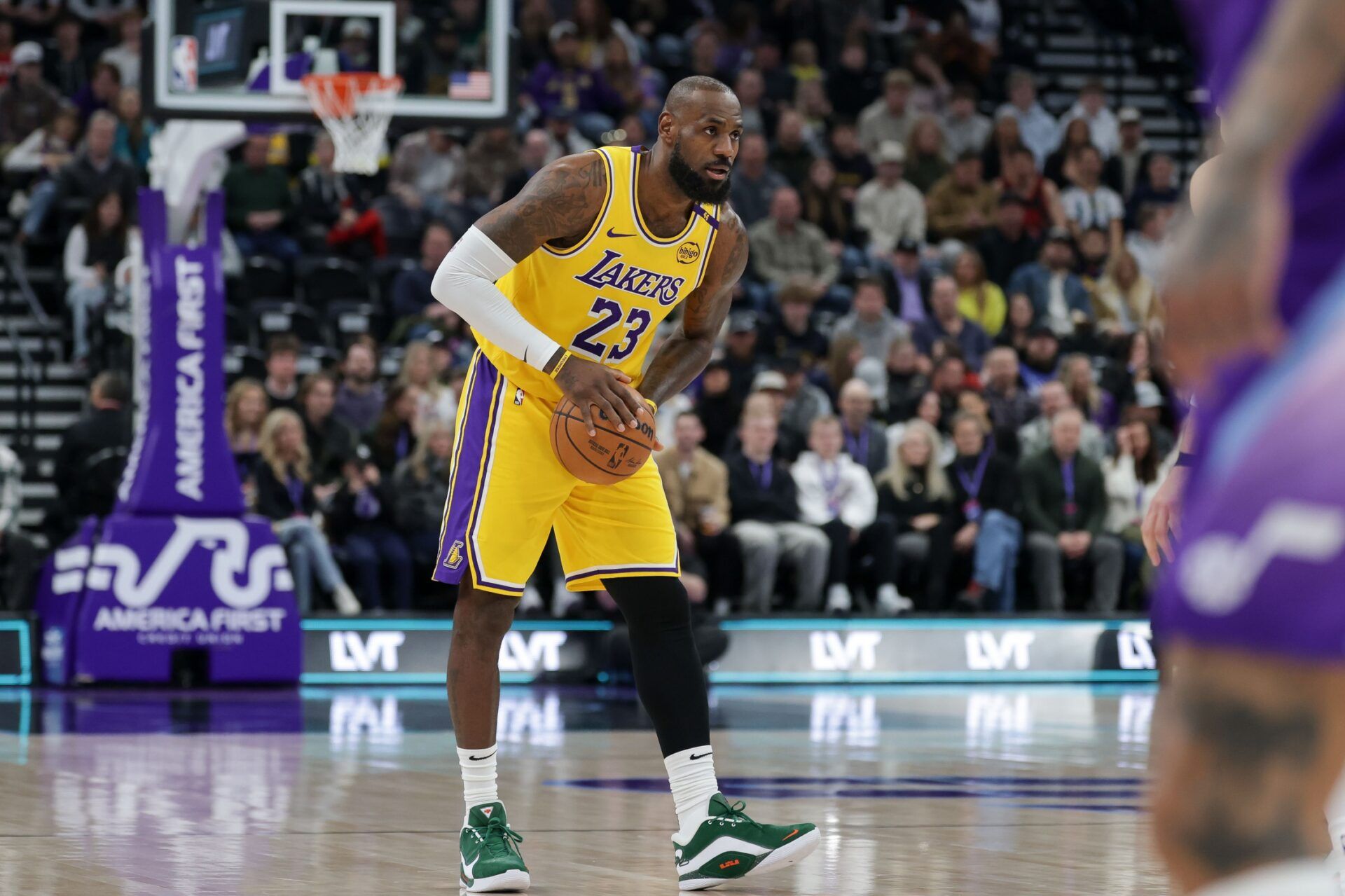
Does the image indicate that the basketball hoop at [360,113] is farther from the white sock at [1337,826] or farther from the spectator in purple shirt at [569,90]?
the white sock at [1337,826]

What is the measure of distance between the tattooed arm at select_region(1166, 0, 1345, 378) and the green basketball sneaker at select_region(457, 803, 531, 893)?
10.5ft

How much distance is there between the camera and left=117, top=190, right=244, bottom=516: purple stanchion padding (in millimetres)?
11180

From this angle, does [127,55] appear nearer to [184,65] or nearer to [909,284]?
[184,65]

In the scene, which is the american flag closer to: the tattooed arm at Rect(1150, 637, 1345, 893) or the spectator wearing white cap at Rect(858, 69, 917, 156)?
the spectator wearing white cap at Rect(858, 69, 917, 156)

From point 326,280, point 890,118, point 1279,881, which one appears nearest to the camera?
point 1279,881

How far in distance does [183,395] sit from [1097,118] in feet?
36.7

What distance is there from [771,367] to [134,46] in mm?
6234

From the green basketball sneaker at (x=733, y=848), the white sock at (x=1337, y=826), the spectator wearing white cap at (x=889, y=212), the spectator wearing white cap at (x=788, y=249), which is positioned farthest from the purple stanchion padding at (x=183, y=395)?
the white sock at (x=1337, y=826)

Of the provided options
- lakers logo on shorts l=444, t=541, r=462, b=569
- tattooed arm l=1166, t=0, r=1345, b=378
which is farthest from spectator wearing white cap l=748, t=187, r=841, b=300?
tattooed arm l=1166, t=0, r=1345, b=378

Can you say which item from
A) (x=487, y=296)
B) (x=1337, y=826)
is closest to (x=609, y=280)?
(x=487, y=296)

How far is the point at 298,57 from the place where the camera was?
→ 1107 cm

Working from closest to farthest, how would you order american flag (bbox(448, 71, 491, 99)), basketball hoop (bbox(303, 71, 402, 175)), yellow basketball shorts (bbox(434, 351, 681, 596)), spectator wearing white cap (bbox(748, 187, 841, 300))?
yellow basketball shorts (bbox(434, 351, 681, 596)), basketball hoop (bbox(303, 71, 402, 175)), american flag (bbox(448, 71, 491, 99)), spectator wearing white cap (bbox(748, 187, 841, 300))

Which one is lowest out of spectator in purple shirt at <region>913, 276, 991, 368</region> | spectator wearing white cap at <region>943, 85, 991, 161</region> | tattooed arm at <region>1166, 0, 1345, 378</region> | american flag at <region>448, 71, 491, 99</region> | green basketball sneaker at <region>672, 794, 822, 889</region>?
green basketball sneaker at <region>672, 794, 822, 889</region>

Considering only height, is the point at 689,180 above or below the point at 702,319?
above
